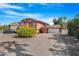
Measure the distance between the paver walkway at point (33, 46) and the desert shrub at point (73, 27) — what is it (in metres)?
0.20

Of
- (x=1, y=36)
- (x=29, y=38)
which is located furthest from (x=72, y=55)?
(x=1, y=36)

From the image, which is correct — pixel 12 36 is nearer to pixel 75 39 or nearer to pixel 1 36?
pixel 1 36

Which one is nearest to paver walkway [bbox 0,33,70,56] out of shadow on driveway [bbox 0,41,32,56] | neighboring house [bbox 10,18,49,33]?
Result: shadow on driveway [bbox 0,41,32,56]

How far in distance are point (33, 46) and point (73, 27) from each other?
627mm

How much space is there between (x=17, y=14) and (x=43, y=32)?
0.45 metres

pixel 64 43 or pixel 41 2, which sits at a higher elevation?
pixel 41 2

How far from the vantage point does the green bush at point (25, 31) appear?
555 centimetres

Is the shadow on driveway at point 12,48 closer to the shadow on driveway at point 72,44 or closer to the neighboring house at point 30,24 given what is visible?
the neighboring house at point 30,24

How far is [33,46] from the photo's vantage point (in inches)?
219

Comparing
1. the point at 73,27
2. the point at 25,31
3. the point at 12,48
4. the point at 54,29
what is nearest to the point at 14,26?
the point at 25,31

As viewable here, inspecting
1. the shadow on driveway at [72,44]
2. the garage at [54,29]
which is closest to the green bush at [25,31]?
the garage at [54,29]

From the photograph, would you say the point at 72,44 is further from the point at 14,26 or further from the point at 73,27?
the point at 14,26

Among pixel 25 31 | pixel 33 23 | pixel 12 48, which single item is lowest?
pixel 12 48

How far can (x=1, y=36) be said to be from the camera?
5590 millimetres
